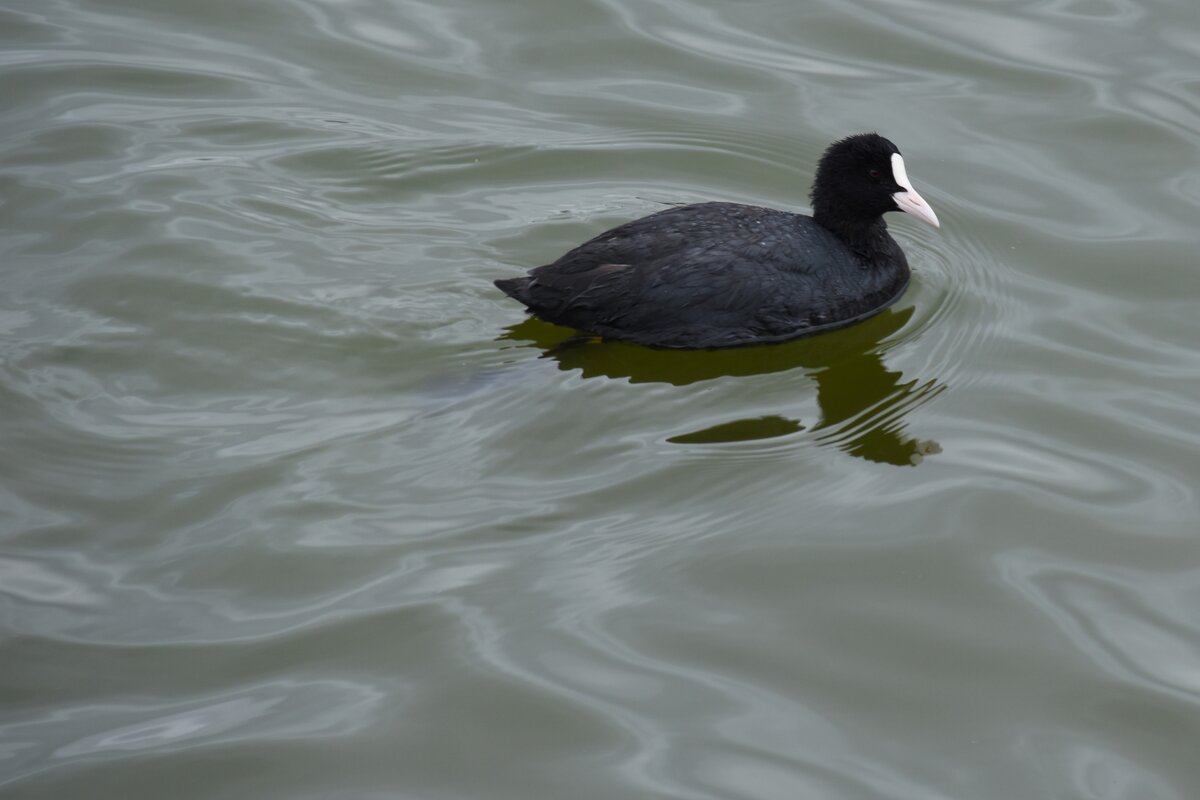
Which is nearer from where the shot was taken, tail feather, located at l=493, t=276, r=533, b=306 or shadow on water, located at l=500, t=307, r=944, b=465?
shadow on water, located at l=500, t=307, r=944, b=465

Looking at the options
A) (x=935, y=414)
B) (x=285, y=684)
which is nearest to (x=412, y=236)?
(x=935, y=414)

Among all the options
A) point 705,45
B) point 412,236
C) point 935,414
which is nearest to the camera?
point 935,414

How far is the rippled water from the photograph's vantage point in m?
3.93

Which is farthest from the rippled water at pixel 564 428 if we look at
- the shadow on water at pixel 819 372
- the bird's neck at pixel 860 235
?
the bird's neck at pixel 860 235

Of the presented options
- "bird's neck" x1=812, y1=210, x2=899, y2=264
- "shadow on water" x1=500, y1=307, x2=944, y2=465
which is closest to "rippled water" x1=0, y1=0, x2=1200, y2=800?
"shadow on water" x1=500, y1=307, x2=944, y2=465

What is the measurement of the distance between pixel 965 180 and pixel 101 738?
4.90 meters

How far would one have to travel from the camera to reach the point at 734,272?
5.66m

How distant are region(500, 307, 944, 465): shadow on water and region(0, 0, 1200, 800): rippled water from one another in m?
0.02

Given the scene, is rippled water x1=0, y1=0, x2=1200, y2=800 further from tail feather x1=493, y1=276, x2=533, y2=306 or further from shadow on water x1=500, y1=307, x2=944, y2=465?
tail feather x1=493, y1=276, x2=533, y2=306

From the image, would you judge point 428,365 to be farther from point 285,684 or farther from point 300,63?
point 300,63

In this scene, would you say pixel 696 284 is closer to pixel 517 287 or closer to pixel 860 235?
pixel 517 287

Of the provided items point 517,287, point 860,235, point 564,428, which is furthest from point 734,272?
point 564,428

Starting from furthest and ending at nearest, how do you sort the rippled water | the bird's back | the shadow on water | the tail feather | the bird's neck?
1. the bird's neck
2. the tail feather
3. the bird's back
4. the shadow on water
5. the rippled water

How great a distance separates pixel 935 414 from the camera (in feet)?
17.9
